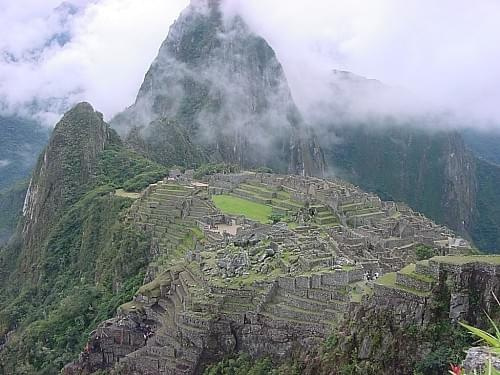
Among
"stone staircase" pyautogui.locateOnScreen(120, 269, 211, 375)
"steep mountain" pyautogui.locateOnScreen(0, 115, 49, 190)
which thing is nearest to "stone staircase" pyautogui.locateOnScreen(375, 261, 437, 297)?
"stone staircase" pyautogui.locateOnScreen(120, 269, 211, 375)

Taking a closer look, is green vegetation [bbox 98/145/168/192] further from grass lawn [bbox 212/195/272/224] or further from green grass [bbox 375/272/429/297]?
A: green grass [bbox 375/272/429/297]

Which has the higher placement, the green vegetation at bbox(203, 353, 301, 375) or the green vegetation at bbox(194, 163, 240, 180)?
the green vegetation at bbox(194, 163, 240, 180)

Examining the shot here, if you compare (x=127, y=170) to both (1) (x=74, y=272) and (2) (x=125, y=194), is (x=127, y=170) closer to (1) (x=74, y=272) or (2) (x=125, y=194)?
(2) (x=125, y=194)

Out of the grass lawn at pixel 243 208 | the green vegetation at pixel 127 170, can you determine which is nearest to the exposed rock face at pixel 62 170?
the green vegetation at pixel 127 170

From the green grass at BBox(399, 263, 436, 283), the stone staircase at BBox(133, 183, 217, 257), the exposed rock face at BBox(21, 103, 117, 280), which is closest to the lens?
the green grass at BBox(399, 263, 436, 283)

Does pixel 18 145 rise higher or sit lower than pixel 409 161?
lower

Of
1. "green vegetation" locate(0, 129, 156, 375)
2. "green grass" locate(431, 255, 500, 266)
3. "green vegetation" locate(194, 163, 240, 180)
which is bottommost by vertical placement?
"green vegetation" locate(0, 129, 156, 375)

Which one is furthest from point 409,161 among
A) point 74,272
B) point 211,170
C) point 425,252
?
point 425,252
